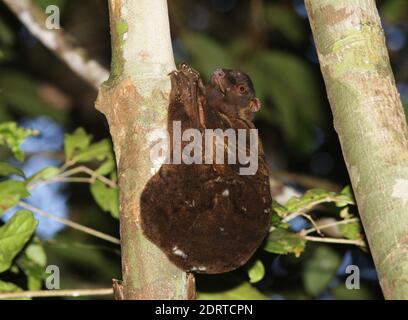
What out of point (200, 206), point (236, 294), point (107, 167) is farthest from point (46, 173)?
point (200, 206)

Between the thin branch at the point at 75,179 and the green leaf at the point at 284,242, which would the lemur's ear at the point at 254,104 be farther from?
the thin branch at the point at 75,179

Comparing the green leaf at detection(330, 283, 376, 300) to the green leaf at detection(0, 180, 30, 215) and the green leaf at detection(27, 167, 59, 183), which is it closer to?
the green leaf at detection(27, 167, 59, 183)

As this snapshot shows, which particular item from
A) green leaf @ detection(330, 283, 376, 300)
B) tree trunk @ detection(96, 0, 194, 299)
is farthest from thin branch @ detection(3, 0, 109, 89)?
tree trunk @ detection(96, 0, 194, 299)

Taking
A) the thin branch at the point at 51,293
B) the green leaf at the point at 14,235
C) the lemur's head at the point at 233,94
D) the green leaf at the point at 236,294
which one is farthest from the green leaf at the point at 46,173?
the lemur's head at the point at 233,94

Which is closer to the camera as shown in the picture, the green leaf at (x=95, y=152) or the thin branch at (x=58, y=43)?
the green leaf at (x=95, y=152)

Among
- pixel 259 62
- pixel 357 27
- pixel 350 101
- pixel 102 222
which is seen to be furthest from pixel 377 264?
pixel 102 222

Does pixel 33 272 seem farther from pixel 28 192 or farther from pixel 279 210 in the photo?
pixel 279 210
